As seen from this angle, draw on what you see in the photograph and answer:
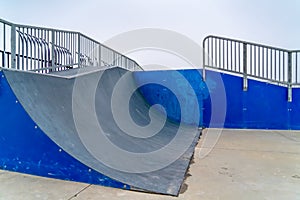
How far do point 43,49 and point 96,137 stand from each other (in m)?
3.50

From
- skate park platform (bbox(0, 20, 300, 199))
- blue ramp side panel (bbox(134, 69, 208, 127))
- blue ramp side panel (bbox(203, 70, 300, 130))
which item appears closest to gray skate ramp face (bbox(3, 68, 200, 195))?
skate park platform (bbox(0, 20, 300, 199))

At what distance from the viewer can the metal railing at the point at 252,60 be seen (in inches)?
223

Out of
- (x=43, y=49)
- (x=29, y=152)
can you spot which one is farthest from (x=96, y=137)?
(x=43, y=49)

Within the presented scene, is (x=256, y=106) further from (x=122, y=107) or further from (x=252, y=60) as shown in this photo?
(x=122, y=107)

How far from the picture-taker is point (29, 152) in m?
2.31

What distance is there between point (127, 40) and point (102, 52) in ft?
3.45

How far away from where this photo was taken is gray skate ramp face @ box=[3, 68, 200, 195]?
Answer: 2.09m

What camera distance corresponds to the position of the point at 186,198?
168 centimetres

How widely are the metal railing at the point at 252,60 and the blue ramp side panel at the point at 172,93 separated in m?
0.64

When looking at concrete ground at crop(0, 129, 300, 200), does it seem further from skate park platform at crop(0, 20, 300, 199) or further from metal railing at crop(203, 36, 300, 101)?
metal railing at crop(203, 36, 300, 101)

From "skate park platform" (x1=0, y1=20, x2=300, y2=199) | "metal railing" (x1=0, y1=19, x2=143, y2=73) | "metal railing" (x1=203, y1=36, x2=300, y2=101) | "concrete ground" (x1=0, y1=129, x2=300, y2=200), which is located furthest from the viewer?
"metal railing" (x1=203, y1=36, x2=300, y2=101)

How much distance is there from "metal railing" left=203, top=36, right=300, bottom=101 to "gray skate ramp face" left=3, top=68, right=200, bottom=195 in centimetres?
317

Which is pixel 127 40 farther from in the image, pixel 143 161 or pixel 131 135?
pixel 143 161

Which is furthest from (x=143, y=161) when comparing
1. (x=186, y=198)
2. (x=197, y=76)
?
(x=197, y=76)
